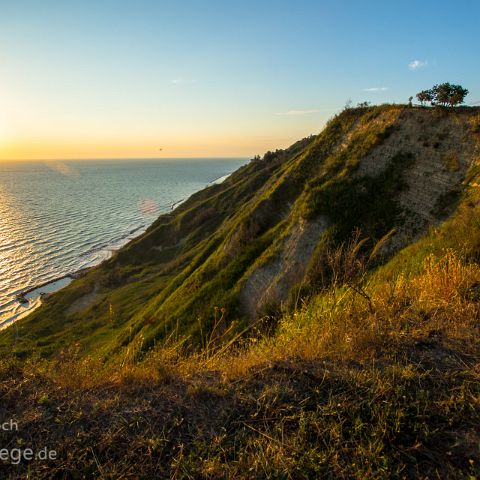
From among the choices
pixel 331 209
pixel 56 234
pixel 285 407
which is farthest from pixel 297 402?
pixel 56 234

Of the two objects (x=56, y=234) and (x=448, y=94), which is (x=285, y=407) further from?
(x=56, y=234)

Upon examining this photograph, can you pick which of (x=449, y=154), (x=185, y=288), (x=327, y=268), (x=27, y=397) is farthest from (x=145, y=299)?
(x=27, y=397)

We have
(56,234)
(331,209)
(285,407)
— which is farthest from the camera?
(56,234)

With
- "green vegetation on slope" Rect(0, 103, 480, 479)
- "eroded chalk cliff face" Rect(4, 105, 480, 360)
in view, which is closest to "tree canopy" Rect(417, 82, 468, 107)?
"eroded chalk cliff face" Rect(4, 105, 480, 360)

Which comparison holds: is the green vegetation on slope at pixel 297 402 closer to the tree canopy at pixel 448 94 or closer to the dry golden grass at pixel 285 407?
the dry golden grass at pixel 285 407

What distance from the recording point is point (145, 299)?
46.9m

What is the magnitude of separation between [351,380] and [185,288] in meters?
28.8

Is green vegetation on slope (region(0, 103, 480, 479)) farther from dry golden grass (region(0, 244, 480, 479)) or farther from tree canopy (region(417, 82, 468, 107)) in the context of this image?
tree canopy (region(417, 82, 468, 107))

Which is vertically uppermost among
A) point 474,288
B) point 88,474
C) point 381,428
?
point 474,288

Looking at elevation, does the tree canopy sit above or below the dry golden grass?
above

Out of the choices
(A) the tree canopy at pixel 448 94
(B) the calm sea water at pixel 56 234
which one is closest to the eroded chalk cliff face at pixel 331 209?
(A) the tree canopy at pixel 448 94

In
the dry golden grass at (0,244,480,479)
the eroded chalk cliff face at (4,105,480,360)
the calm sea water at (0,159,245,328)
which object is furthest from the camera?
the calm sea water at (0,159,245,328)

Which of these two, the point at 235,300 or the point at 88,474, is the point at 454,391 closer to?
the point at 88,474

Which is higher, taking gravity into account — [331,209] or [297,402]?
[331,209]
